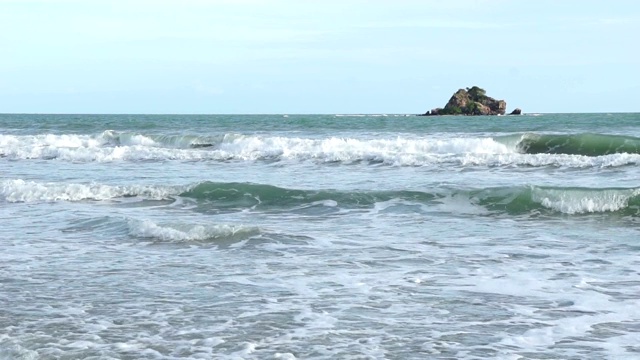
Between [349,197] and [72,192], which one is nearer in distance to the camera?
[349,197]

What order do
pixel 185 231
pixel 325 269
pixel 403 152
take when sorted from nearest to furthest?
pixel 325 269
pixel 185 231
pixel 403 152

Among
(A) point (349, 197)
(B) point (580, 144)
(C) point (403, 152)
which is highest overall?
(B) point (580, 144)

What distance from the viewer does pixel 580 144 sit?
76.6ft

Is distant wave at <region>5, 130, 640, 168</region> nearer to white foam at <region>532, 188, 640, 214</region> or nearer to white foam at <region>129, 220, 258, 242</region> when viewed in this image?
white foam at <region>532, 188, 640, 214</region>

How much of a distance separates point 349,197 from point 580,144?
12.4 metres

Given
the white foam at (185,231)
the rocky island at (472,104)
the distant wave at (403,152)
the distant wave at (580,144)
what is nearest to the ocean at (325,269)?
the white foam at (185,231)

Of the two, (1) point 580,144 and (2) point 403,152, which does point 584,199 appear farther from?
(1) point 580,144

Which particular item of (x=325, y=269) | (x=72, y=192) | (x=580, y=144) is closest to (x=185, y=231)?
(x=325, y=269)

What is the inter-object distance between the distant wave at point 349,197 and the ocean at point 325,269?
0.03 metres

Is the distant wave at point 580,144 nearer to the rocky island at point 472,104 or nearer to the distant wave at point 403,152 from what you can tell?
the distant wave at point 403,152

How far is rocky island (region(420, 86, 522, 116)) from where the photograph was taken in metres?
78.1

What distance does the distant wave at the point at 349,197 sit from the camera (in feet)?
39.0

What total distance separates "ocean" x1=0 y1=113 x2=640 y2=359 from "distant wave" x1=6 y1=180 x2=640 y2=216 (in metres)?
0.03

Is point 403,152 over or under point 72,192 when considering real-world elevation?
over
